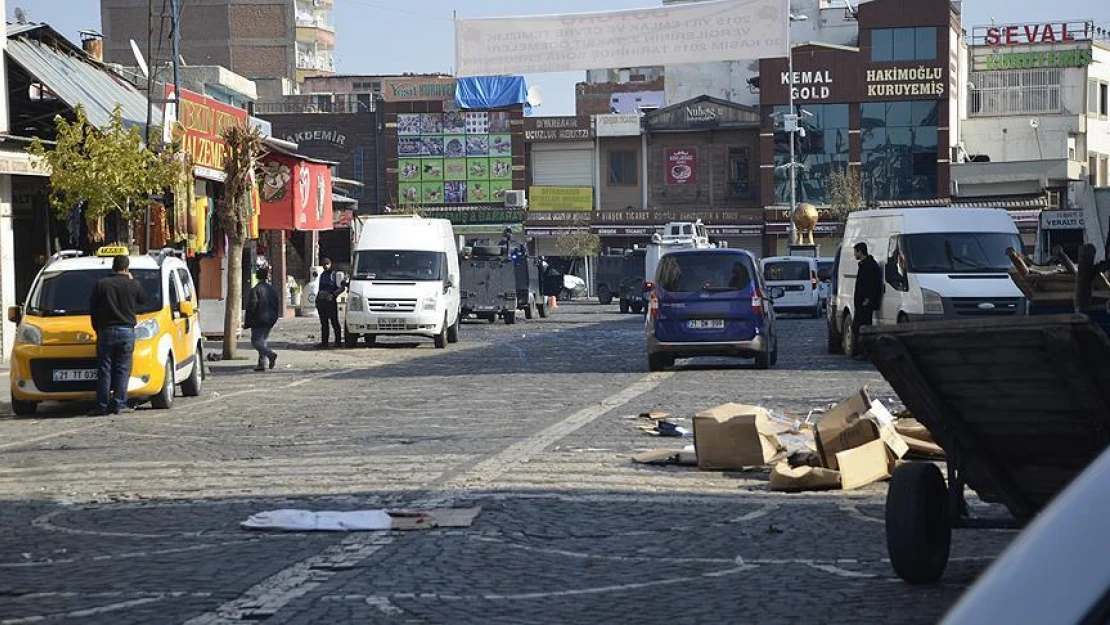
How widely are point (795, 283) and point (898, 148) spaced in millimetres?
39953

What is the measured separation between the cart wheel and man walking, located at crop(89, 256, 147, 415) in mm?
13397

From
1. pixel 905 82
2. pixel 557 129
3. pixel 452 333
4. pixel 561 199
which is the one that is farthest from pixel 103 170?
pixel 557 129

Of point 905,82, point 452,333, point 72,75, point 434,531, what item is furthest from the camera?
point 905,82

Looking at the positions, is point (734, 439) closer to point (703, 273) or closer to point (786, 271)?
point (703, 273)

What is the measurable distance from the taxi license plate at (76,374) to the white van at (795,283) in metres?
32.9

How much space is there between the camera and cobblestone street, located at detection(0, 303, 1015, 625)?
25.8ft

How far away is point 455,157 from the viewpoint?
9725 centimetres

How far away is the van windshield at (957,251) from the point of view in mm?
26283

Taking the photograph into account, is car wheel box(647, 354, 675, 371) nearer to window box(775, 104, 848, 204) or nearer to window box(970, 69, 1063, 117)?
window box(775, 104, 848, 204)

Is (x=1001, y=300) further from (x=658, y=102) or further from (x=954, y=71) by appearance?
(x=658, y=102)

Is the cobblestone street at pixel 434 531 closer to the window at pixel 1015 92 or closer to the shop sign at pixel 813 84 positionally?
the shop sign at pixel 813 84

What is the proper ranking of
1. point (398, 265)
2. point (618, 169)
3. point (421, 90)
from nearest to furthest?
point (398, 265) < point (618, 169) < point (421, 90)

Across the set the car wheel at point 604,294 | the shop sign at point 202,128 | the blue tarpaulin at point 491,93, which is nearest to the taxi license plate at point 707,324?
the shop sign at point 202,128

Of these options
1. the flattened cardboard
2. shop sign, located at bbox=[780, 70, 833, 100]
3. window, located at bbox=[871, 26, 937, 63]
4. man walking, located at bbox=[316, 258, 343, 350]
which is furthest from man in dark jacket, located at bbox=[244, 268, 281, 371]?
window, located at bbox=[871, 26, 937, 63]
